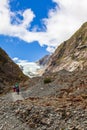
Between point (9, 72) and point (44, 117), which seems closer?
point (44, 117)

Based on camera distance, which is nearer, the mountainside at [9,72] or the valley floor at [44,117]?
the valley floor at [44,117]

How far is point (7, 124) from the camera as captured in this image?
30844 mm

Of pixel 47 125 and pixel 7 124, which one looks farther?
pixel 7 124

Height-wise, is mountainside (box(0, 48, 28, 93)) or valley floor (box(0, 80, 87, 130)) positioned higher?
mountainside (box(0, 48, 28, 93))

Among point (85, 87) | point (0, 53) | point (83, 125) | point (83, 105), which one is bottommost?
point (83, 125)

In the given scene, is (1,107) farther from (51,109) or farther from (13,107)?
(51,109)

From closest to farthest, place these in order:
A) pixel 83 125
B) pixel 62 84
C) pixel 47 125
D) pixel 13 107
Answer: pixel 83 125, pixel 47 125, pixel 13 107, pixel 62 84

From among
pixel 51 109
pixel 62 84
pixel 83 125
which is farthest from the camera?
pixel 62 84

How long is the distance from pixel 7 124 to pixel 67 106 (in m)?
5.59

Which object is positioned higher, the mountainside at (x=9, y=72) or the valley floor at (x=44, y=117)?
the mountainside at (x=9, y=72)

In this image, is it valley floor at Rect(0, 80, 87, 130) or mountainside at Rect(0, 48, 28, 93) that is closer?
valley floor at Rect(0, 80, 87, 130)

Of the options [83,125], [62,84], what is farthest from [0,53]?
[83,125]

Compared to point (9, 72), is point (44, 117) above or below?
below

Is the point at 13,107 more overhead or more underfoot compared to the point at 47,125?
more overhead
